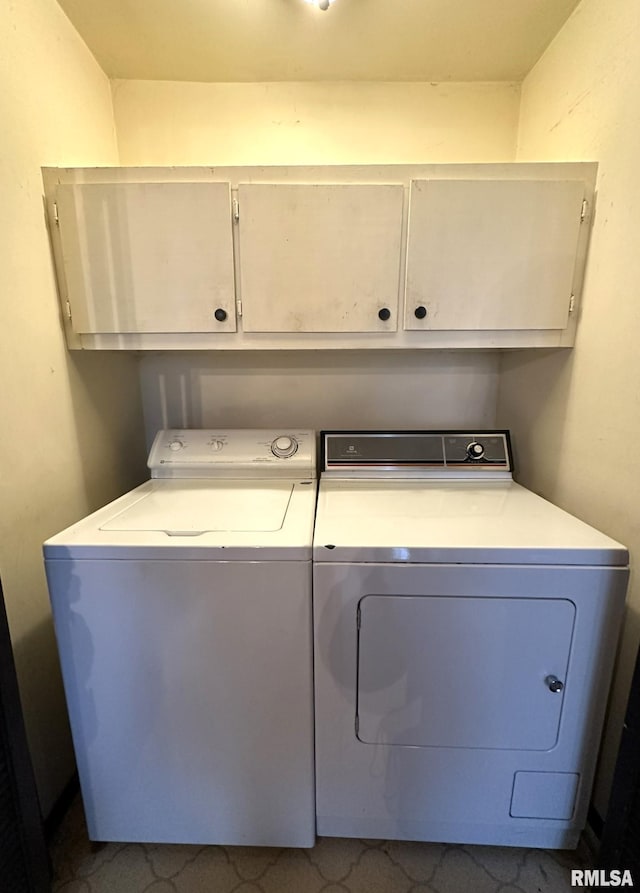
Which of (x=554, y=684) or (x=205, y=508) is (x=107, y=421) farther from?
(x=554, y=684)

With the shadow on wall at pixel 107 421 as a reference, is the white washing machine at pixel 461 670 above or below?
below

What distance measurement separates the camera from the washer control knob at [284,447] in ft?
4.98

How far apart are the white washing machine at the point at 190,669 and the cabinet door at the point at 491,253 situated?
2.77ft

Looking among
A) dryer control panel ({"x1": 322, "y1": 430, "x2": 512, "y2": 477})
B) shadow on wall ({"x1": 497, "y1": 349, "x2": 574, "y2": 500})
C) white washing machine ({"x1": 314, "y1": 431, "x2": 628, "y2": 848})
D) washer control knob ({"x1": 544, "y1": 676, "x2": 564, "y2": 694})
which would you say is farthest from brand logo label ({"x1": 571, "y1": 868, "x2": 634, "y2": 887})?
dryer control panel ({"x1": 322, "y1": 430, "x2": 512, "y2": 477})

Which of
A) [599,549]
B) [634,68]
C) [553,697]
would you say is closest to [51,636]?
[553,697]

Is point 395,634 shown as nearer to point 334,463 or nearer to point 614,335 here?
point 334,463

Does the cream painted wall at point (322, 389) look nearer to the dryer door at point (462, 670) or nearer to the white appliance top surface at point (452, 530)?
the white appliance top surface at point (452, 530)

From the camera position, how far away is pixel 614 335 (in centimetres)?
108

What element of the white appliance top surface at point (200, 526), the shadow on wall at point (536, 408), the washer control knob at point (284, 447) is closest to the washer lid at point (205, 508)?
the white appliance top surface at point (200, 526)

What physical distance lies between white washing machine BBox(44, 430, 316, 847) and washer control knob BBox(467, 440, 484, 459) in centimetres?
78

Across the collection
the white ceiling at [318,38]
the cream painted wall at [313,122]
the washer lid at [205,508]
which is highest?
the white ceiling at [318,38]

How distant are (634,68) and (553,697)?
1636mm

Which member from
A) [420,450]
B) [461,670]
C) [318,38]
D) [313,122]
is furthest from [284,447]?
[318,38]

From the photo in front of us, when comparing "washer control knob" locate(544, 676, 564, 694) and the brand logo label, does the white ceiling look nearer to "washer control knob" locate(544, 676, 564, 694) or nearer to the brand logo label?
"washer control knob" locate(544, 676, 564, 694)
